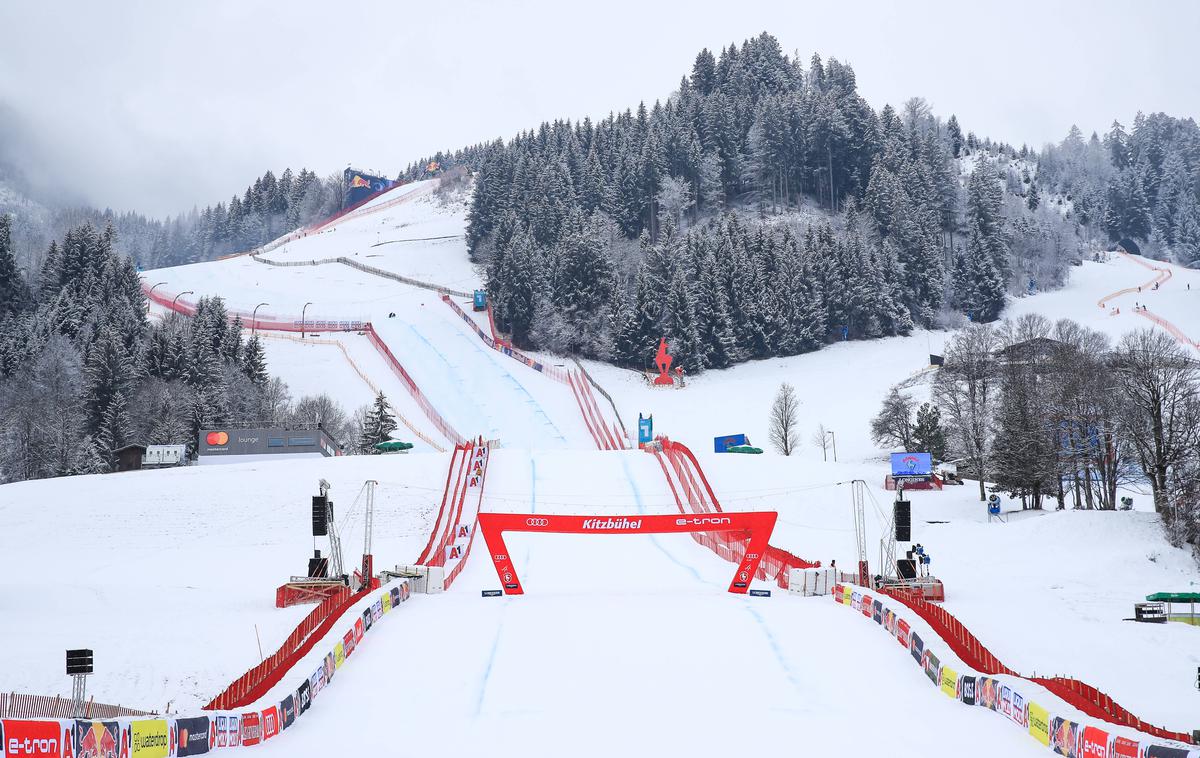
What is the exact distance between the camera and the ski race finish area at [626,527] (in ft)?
79.0

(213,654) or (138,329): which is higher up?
(138,329)

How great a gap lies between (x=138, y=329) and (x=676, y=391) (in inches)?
1495

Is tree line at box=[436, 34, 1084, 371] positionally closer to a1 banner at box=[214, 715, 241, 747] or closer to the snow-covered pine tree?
the snow-covered pine tree

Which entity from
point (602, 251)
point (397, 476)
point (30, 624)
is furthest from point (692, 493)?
point (602, 251)

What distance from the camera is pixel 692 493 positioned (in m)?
40.1

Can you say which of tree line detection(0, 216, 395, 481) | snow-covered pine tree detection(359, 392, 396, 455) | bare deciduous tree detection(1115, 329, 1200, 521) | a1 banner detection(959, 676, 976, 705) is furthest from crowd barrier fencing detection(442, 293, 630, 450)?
a1 banner detection(959, 676, 976, 705)

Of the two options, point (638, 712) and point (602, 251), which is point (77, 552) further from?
point (602, 251)

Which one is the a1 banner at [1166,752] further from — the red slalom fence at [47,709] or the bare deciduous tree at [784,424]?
the bare deciduous tree at [784,424]

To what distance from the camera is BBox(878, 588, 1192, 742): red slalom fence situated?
11.4m

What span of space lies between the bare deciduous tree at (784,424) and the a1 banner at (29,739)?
163ft

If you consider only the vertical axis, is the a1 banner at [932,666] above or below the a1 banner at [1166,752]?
below

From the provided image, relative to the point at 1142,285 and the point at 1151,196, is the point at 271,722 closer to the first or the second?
the point at 1142,285

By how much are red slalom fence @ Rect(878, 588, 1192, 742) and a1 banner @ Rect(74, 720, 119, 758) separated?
33.3 feet

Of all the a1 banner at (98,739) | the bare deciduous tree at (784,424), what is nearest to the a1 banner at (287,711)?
the a1 banner at (98,739)
